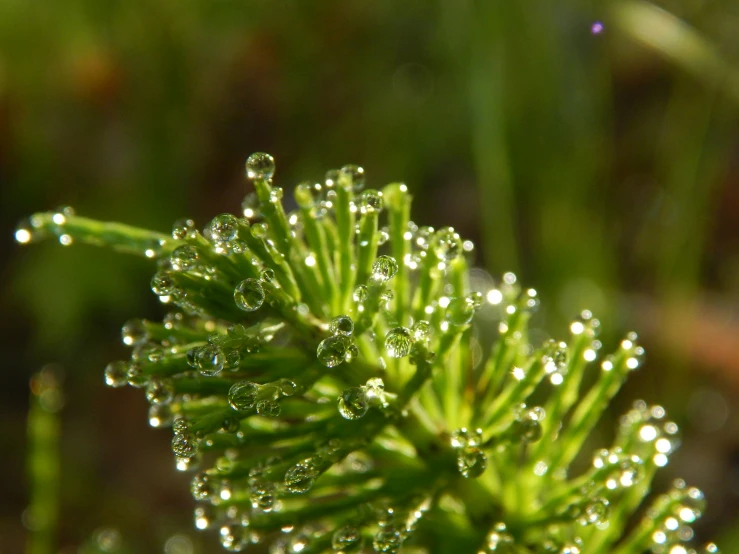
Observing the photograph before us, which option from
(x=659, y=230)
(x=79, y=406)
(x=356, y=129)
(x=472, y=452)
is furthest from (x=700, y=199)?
(x=79, y=406)

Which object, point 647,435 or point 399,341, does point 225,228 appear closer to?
point 399,341

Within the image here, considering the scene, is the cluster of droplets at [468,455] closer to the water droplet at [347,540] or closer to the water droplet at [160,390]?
the water droplet at [347,540]

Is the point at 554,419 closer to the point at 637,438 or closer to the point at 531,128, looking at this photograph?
the point at 637,438

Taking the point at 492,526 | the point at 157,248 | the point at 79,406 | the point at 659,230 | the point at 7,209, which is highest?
the point at 7,209

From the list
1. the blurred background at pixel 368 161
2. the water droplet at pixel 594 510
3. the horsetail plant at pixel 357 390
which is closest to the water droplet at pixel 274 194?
the horsetail plant at pixel 357 390

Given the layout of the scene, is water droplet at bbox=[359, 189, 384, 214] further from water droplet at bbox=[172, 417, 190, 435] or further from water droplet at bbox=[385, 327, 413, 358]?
water droplet at bbox=[172, 417, 190, 435]

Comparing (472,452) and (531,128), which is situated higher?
(531,128)

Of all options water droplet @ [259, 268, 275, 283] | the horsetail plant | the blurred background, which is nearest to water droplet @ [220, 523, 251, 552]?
the horsetail plant

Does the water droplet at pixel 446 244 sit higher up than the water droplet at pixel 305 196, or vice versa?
the water droplet at pixel 305 196
